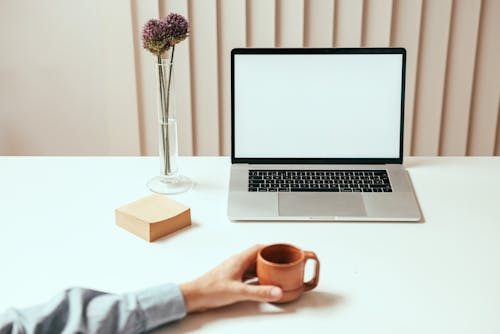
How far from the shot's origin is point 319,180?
140 centimetres

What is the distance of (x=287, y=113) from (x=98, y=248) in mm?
532

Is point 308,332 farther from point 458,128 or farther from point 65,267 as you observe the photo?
point 458,128

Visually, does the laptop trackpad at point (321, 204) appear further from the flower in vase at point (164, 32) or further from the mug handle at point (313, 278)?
the flower in vase at point (164, 32)

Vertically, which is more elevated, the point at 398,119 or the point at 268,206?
→ the point at 398,119

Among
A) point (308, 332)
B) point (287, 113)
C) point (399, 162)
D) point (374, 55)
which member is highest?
Answer: point (374, 55)

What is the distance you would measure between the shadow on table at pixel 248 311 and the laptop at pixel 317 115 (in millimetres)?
431

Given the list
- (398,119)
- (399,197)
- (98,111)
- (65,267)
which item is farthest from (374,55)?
(98,111)

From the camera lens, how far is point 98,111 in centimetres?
252

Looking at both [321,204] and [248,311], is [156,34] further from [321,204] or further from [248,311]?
[248,311]

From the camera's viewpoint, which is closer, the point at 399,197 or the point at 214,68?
the point at 399,197

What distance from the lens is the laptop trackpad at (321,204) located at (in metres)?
1.27

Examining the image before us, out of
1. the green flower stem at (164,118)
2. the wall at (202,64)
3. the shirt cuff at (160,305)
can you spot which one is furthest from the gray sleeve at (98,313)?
the wall at (202,64)

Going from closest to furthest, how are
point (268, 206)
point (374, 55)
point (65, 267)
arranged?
point (65, 267) → point (268, 206) → point (374, 55)

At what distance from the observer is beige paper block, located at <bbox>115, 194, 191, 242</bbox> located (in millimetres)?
1182
